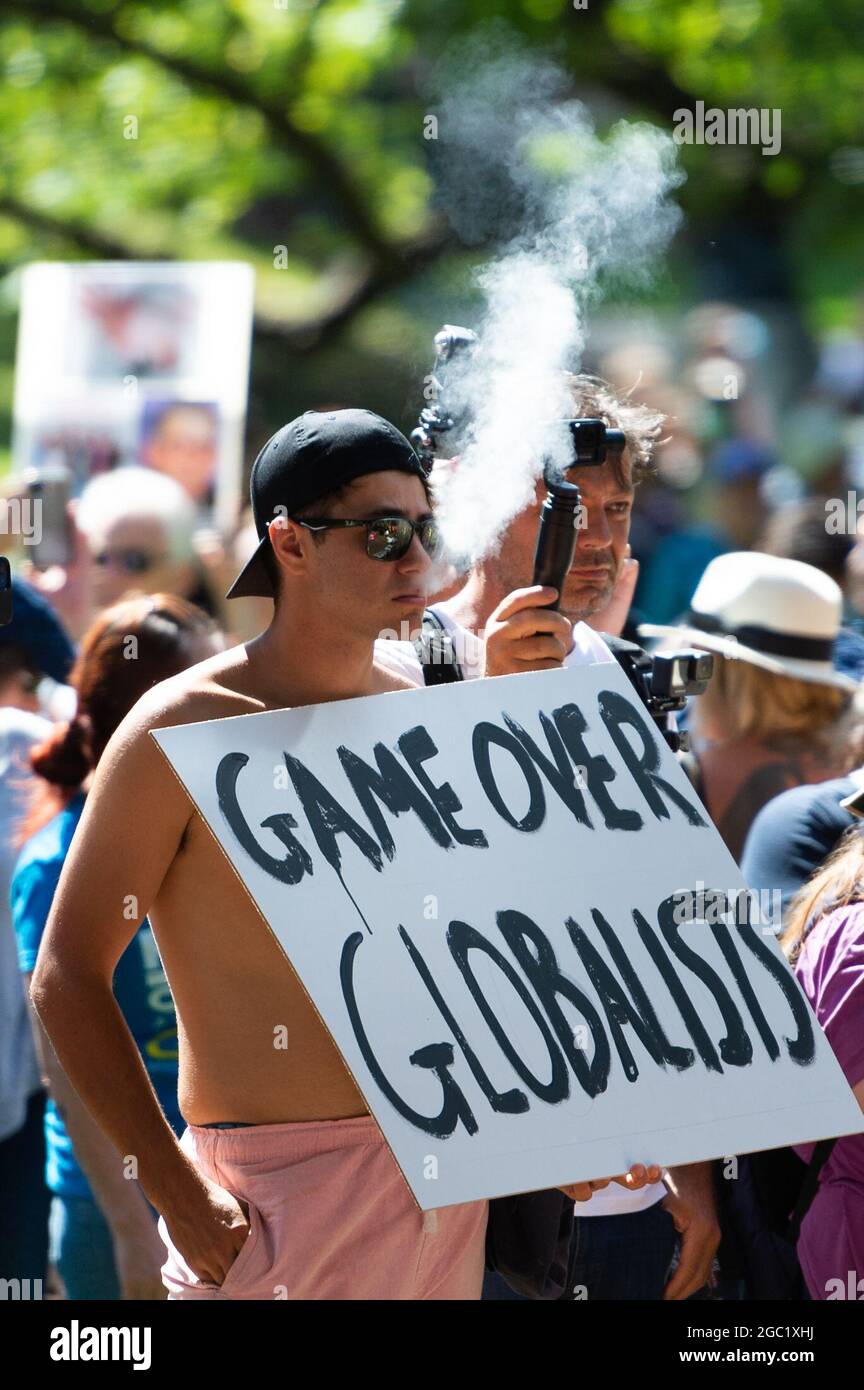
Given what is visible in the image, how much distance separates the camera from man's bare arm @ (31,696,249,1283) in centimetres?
205

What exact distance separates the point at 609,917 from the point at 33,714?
2.24 m

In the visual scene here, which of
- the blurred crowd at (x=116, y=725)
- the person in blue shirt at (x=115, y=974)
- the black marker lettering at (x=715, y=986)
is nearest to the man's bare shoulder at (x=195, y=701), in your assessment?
the black marker lettering at (x=715, y=986)

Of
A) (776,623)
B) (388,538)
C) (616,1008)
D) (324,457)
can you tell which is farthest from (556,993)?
(776,623)

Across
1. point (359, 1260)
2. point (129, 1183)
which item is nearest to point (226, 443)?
point (129, 1183)

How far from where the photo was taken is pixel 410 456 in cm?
218

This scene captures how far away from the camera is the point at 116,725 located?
3406mm

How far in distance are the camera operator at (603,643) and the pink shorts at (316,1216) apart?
0.49 metres

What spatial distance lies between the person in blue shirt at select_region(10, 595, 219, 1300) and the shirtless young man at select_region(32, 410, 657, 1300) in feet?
3.53

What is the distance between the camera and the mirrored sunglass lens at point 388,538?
2.12 metres

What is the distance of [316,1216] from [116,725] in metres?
1.47

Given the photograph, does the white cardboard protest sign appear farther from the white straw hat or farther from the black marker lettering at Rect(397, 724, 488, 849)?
the white straw hat

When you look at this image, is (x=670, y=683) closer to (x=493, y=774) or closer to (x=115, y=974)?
(x=493, y=774)

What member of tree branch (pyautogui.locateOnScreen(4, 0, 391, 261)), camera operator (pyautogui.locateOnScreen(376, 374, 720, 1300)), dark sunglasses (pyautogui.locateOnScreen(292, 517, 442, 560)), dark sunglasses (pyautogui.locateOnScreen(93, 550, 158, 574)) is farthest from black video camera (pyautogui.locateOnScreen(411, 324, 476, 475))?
tree branch (pyautogui.locateOnScreen(4, 0, 391, 261))
